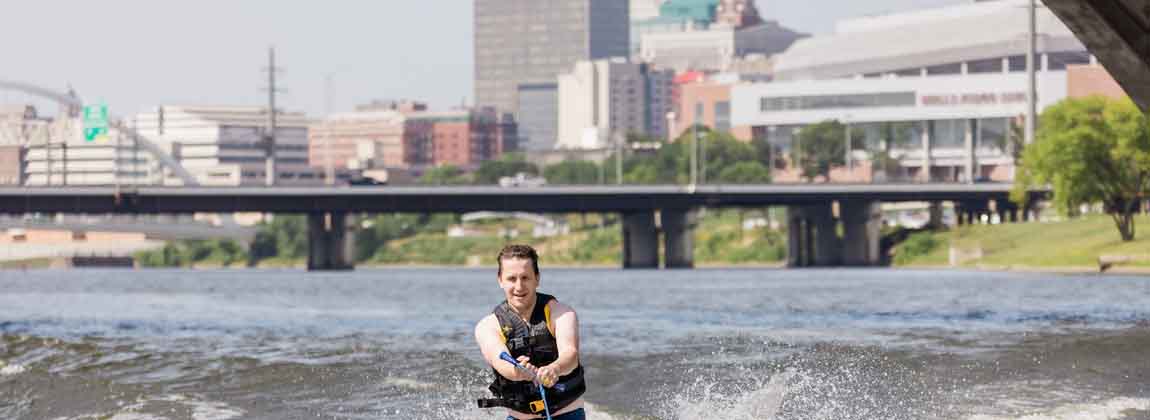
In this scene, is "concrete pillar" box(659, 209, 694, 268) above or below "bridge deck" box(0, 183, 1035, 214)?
below

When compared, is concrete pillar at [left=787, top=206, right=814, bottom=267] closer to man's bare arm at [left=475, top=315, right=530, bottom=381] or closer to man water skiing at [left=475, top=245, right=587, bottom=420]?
man water skiing at [left=475, top=245, right=587, bottom=420]

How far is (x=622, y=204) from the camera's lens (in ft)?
543

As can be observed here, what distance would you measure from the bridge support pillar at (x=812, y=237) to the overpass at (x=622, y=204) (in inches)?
3.1

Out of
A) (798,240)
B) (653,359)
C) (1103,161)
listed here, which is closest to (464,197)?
(798,240)

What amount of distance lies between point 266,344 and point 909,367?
18.6 meters

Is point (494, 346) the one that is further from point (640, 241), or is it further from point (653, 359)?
point (640, 241)

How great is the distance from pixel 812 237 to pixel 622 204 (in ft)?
66.0

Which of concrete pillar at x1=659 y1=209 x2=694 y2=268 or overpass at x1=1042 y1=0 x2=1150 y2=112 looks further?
concrete pillar at x1=659 y1=209 x2=694 y2=268

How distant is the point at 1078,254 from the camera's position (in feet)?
390

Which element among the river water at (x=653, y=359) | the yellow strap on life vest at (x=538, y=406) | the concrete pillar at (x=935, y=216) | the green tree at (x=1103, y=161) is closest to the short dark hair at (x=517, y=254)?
the yellow strap on life vest at (x=538, y=406)

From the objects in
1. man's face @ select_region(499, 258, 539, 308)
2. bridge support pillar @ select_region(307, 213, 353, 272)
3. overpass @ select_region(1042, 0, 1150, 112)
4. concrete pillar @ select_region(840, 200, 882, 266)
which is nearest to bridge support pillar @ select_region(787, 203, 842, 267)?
concrete pillar @ select_region(840, 200, 882, 266)

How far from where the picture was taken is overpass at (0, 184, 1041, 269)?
151 meters

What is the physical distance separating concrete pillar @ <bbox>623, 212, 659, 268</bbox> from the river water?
8999cm

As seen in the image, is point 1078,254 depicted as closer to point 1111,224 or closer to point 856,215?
point 1111,224
